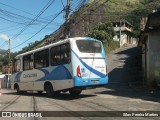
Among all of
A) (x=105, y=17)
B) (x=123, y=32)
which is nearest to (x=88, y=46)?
(x=123, y=32)

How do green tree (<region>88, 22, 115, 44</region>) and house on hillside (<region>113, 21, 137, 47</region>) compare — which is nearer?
green tree (<region>88, 22, 115, 44</region>)

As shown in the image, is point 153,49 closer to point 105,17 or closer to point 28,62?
point 28,62

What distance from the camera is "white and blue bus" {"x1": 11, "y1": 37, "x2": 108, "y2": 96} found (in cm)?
1759

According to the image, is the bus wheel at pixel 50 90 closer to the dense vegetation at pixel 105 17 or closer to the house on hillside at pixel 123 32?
the dense vegetation at pixel 105 17

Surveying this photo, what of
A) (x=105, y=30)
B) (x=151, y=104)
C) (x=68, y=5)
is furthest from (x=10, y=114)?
(x=105, y=30)

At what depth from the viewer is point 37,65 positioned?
872 inches

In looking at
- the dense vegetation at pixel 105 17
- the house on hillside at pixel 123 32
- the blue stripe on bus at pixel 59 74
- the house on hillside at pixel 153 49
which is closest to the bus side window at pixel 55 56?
the blue stripe on bus at pixel 59 74

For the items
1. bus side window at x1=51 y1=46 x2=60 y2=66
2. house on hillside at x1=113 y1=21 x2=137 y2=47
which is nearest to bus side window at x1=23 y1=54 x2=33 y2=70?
bus side window at x1=51 y1=46 x2=60 y2=66

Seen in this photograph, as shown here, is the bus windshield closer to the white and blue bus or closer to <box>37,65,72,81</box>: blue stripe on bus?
the white and blue bus

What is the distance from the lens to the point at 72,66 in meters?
17.5

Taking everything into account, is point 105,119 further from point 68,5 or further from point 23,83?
point 68,5

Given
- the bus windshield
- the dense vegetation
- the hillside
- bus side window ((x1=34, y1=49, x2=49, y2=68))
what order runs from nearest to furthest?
the bus windshield < bus side window ((x1=34, y1=49, x2=49, y2=68)) < the dense vegetation < the hillside

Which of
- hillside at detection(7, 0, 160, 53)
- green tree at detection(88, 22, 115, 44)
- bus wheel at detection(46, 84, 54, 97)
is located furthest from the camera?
hillside at detection(7, 0, 160, 53)

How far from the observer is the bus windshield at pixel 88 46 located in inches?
709
